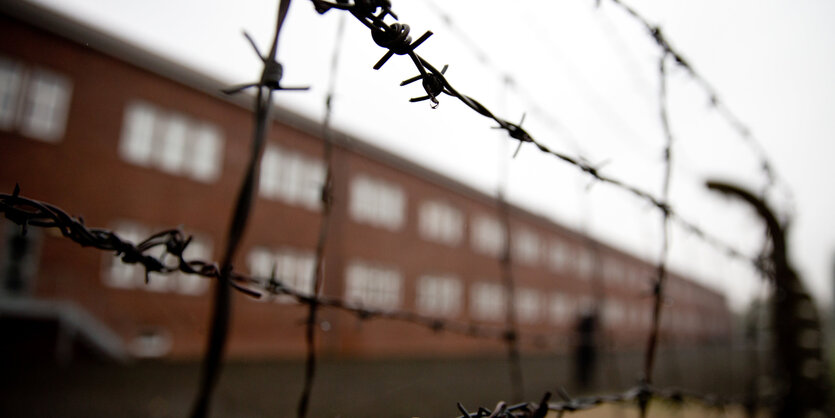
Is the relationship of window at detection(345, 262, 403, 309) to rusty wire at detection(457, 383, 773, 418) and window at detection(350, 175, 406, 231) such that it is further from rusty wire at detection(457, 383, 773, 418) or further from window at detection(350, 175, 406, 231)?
rusty wire at detection(457, 383, 773, 418)

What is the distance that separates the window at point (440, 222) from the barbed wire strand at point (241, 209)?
60.3ft

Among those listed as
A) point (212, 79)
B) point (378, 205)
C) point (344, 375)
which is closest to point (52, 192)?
point (212, 79)

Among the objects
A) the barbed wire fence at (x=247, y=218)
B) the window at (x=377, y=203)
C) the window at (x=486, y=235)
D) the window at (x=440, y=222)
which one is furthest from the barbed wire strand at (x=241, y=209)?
the window at (x=486, y=235)

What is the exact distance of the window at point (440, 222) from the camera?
19797 mm

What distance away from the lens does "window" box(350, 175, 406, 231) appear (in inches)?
666

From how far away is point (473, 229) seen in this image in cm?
2238

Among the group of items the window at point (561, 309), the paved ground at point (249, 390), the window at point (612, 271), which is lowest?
the paved ground at point (249, 390)

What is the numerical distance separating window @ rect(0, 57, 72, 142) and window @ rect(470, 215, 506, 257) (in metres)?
15.7

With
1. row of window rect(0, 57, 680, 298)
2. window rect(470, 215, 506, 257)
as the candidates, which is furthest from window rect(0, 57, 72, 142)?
window rect(470, 215, 506, 257)

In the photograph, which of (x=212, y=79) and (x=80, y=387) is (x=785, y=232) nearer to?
(x=80, y=387)

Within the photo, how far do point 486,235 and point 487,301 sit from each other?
3.08 metres

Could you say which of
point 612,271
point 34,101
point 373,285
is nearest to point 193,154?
point 34,101

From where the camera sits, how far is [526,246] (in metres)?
26.0

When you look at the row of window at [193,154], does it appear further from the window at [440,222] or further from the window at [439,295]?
the window at [439,295]
